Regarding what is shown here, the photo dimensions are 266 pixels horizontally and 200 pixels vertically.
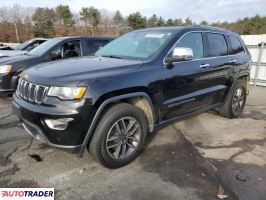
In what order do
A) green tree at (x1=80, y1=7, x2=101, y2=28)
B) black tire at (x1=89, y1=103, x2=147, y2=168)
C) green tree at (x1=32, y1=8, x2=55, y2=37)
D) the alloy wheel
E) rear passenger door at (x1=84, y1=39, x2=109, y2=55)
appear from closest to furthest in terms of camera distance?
black tire at (x1=89, y1=103, x2=147, y2=168)
the alloy wheel
rear passenger door at (x1=84, y1=39, x2=109, y2=55)
green tree at (x1=32, y1=8, x2=55, y2=37)
green tree at (x1=80, y1=7, x2=101, y2=28)

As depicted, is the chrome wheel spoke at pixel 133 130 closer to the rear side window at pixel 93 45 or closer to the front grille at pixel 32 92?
the front grille at pixel 32 92

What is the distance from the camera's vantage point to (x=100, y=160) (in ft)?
10.6

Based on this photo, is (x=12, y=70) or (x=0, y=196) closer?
(x=0, y=196)

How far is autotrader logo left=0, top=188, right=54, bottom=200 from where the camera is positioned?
2834 mm

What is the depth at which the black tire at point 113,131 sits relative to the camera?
3.11 m

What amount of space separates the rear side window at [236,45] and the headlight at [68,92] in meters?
3.53

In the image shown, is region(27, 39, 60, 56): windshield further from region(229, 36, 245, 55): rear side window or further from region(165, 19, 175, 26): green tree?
region(165, 19, 175, 26): green tree

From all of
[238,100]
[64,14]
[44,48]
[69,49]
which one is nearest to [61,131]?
[238,100]

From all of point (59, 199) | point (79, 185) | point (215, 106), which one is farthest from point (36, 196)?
point (215, 106)

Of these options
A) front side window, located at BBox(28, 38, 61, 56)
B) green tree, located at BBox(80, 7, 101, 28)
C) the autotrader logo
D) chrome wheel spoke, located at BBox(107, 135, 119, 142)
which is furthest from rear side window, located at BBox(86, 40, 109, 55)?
green tree, located at BBox(80, 7, 101, 28)

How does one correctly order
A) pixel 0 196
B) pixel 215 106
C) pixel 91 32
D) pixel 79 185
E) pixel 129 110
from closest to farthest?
pixel 0 196 → pixel 79 185 → pixel 129 110 → pixel 215 106 → pixel 91 32

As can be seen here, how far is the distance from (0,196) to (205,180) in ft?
7.62

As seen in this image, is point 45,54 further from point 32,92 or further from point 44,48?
point 32,92

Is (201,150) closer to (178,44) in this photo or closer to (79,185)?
(178,44)
